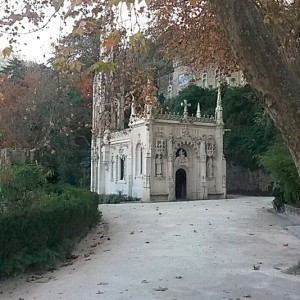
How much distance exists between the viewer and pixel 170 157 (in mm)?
28328

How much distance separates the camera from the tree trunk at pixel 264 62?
15.1 ft

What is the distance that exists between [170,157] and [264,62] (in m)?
23.7

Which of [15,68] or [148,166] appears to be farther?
[15,68]

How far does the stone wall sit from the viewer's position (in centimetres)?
3488

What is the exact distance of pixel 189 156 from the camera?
29.7 meters

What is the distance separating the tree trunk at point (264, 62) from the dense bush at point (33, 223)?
5.42m

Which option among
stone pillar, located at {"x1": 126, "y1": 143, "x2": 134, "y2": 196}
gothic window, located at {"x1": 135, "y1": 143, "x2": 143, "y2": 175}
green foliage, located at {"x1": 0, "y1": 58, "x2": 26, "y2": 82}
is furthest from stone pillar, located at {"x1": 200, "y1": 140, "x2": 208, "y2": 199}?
green foliage, located at {"x1": 0, "y1": 58, "x2": 26, "y2": 82}

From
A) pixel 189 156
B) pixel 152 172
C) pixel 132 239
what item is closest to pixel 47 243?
pixel 132 239

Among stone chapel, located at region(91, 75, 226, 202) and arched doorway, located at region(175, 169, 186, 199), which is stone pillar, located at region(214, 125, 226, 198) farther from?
arched doorway, located at region(175, 169, 186, 199)

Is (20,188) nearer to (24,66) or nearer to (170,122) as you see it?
(170,122)

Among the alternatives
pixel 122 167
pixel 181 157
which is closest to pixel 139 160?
pixel 181 157

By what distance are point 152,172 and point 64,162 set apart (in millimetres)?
11678

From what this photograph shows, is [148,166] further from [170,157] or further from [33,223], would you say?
[33,223]

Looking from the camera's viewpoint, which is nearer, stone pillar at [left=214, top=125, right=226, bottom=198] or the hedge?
the hedge
